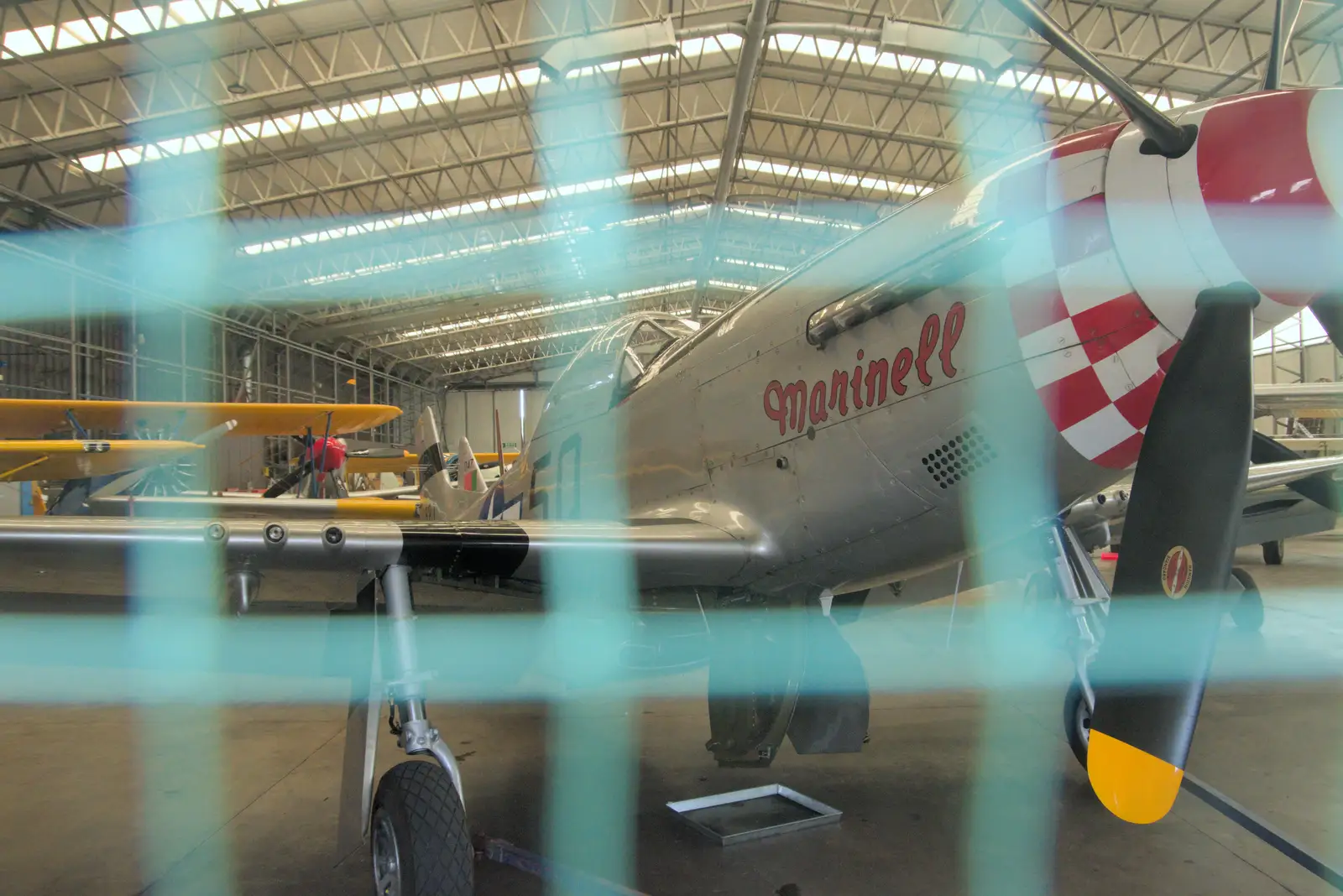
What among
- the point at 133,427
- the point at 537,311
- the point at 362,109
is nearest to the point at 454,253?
the point at 362,109

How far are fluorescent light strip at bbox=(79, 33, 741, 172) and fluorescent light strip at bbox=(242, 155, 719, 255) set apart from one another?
3852 mm

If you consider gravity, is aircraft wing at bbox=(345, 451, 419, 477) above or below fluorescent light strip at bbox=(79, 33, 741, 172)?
below

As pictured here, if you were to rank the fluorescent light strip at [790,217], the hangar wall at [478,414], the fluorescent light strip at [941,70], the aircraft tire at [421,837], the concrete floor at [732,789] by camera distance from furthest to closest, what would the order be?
the hangar wall at [478,414], the fluorescent light strip at [790,217], the fluorescent light strip at [941,70], the concrete floor at [732,789], the aircraft tire at [421,837]

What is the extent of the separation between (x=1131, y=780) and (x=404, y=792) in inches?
77.4

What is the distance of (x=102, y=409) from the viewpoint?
35.8 feet

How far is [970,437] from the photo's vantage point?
252 cm

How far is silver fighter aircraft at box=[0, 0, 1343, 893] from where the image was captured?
1.93m

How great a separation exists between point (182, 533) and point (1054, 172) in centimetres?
268

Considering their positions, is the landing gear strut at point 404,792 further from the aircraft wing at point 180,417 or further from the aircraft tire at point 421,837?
the aircraft wing at point 180,417

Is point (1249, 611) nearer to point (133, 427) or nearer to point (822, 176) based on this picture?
point (133, 427)

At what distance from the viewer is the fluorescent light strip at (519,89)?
1370 centimetres

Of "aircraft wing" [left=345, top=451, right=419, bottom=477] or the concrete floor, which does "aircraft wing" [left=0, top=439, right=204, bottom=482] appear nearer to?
the concrete floor

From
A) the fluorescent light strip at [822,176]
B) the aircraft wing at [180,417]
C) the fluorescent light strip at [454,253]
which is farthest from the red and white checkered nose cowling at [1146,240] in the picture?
the fluorescent light strip at [454,253]

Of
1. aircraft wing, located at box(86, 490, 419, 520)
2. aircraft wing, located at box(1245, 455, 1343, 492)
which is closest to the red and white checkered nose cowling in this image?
aircraft wing, located at box(1245, 455, 1343, 492)
